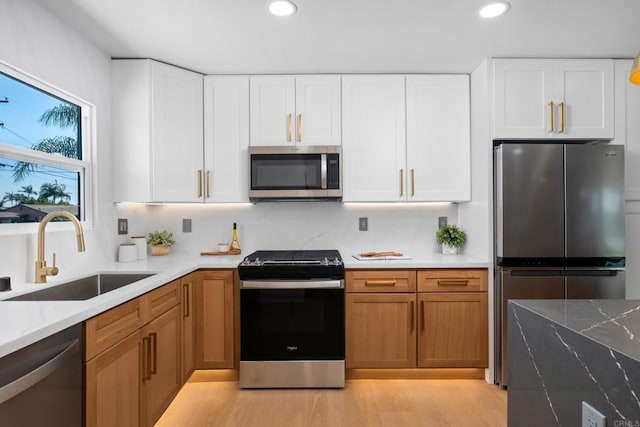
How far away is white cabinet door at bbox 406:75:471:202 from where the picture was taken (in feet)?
9.30

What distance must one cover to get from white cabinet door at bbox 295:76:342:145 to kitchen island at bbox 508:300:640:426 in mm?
1923

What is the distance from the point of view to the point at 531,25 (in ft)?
7.06

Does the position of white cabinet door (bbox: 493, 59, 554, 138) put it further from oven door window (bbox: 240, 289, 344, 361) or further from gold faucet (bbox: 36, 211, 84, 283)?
gold faucet (bbox: 36, 211, 84, 283)

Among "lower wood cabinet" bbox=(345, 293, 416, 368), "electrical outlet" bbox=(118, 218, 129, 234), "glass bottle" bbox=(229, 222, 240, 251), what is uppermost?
"electrical outlet" bbox=(118, 218, 129, 234)

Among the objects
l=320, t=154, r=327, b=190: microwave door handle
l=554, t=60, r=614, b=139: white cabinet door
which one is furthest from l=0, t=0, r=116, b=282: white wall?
l=554, t=60, r=614, b=139: white cabinet door

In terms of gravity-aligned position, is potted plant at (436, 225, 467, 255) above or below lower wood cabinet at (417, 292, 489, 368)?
above

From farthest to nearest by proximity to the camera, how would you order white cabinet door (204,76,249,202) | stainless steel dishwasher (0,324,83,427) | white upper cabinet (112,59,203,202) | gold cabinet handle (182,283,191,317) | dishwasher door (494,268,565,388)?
white cabinet door (204,76,249,202), white upper cabinet (112,59,203,202), dishwasher door (494,268,565,388), gold cabinet handle (182,283,191,317), stainless steel dishwasher (0,324,83,427)

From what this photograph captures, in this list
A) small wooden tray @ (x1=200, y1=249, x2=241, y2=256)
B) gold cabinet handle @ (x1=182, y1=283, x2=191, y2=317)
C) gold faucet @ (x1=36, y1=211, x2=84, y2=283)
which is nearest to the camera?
gold faucet @ (x1=36, y1=211, x2=84, y2=283)

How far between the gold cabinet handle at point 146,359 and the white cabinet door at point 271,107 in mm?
1631

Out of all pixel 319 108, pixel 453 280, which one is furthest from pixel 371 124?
pixel 453 280

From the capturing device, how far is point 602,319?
41.3 inches

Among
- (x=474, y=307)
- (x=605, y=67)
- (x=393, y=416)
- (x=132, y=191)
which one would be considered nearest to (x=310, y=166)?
(x=132, y=191)

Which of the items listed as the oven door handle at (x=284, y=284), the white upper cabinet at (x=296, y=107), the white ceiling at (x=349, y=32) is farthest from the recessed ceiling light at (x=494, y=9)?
the oven door handle at (x=284, y=284)

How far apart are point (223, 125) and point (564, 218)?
2498 mm
